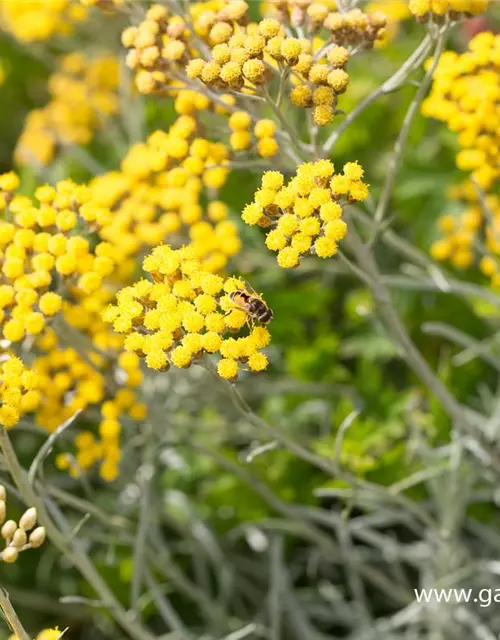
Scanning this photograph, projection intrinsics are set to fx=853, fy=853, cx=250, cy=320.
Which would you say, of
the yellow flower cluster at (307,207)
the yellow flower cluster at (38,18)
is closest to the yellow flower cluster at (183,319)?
the yellow flower cluster at (307,207)

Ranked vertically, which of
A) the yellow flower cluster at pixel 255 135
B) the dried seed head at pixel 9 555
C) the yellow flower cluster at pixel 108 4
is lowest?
the dried seed head at pixel 9 555

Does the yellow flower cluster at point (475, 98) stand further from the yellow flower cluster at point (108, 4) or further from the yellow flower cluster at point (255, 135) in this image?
the yellow flower cluster at point (108, 4)

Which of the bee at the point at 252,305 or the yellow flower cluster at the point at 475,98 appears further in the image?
the yellow flower cluster at the point at 475,98

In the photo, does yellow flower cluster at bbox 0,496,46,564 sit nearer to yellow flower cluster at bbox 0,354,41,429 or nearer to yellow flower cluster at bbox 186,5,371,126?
yellow flower cluster at bbox 0,354,41,429

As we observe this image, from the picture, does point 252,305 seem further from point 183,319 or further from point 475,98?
point 475,98

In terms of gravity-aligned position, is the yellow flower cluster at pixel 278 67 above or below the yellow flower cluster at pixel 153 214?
above

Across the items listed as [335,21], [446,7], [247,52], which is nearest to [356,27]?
[335,21]

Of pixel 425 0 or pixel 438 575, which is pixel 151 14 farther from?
pixel 438 575
